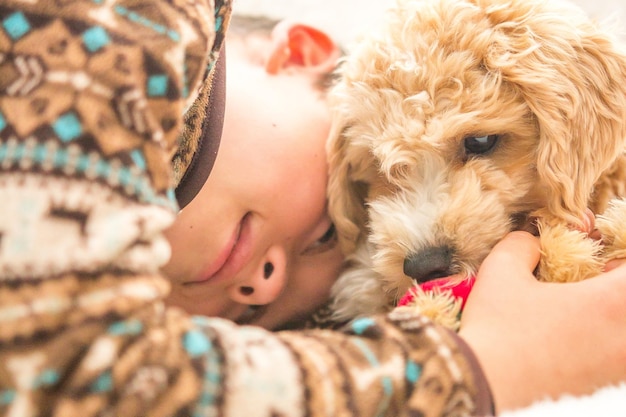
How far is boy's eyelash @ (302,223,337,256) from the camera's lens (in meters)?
1.43

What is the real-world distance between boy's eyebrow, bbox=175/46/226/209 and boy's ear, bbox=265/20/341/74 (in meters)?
0.46

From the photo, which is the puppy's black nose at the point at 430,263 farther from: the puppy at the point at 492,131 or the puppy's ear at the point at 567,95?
the puppy's ear at the point at 567,95

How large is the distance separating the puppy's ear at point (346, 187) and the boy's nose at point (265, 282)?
15 cm

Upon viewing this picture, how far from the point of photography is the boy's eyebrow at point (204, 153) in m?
1.06

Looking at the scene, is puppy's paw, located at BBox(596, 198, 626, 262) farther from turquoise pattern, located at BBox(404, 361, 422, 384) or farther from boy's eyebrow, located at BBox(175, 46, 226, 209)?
boy's eyebrow, located at BBox(175, 46, 226, 209)

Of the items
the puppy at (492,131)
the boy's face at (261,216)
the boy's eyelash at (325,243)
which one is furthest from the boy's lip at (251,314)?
the puppy at (492,131)

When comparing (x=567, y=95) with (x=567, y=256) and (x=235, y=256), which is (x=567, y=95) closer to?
(x=567, y=256)

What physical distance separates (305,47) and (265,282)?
653mm

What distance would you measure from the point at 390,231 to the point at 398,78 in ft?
0.93

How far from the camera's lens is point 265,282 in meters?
1.29

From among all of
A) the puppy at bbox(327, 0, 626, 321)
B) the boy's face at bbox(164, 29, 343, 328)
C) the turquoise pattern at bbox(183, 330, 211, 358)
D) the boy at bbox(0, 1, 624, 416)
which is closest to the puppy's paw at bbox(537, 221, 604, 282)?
the puppy at bbox(327, 0, 626, 321)

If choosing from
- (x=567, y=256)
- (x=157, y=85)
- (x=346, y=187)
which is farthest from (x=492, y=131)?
(x=157, y=85)

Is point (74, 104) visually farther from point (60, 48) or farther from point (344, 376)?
point (344, 376)

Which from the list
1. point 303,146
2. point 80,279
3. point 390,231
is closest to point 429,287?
point 390,231
